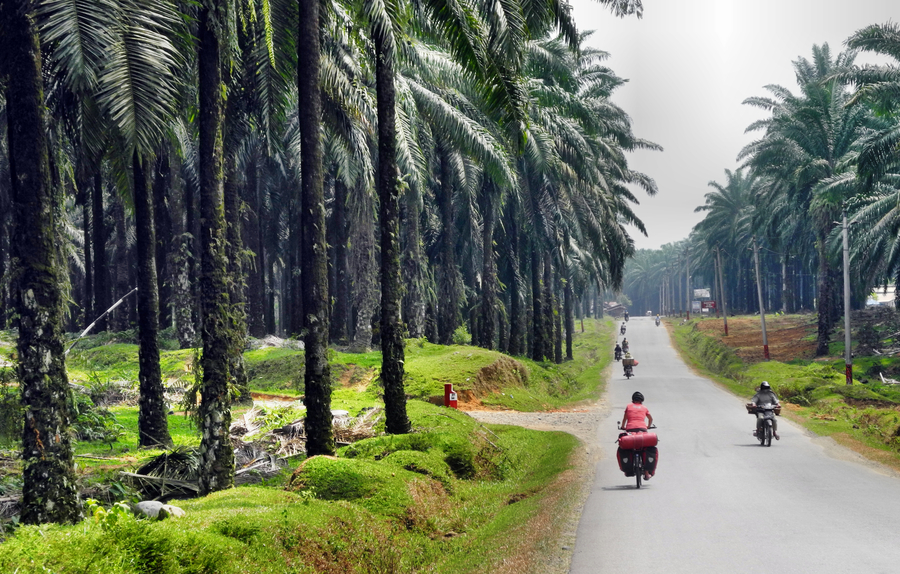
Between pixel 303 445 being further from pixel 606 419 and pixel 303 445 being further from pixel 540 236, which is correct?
pixel 540 236

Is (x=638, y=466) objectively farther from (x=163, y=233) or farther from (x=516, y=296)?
(x=516, y=296)

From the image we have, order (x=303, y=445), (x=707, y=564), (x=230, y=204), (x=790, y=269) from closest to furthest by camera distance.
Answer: (x=707, y=564), (x=303, y=445), (x=230, y=204), (x=790, y=269)

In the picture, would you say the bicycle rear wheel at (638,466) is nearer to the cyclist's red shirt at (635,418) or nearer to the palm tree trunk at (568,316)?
the cyclist's red shirt at (635,418)

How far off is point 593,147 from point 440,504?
27868mm

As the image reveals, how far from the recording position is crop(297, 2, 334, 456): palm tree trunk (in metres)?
11.7

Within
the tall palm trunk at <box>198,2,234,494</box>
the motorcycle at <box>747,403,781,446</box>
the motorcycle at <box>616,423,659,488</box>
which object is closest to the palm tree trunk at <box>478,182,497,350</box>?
the motorcycle at <box>747,403,781,446</box>

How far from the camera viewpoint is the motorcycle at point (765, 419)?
17297mm

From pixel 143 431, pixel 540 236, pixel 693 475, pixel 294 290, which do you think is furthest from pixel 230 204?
pixel 294 290

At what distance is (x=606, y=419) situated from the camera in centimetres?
2427

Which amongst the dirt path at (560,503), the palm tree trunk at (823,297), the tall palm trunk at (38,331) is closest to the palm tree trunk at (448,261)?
the dirt path at (560,503)

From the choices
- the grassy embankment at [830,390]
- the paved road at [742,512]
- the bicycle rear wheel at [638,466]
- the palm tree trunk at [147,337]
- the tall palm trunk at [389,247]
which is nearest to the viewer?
the paved road at [742,512]

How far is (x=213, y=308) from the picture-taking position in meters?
10.8

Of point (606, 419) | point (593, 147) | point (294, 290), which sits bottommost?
point (606, 419)

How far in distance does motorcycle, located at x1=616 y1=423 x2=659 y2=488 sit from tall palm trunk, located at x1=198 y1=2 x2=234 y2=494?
237 inches
